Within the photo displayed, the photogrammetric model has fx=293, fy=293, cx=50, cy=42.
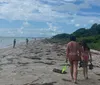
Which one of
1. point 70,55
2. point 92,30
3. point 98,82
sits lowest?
point 98,82

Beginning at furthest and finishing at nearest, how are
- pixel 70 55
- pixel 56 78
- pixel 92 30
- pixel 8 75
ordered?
pixel 92 30
pixel 8 75
pixel 56 78
pixel 70 55

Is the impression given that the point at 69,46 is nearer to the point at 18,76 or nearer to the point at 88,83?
the point at 88,83

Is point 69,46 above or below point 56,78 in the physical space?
above

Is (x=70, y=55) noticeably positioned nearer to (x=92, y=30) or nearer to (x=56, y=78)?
(x=56, y=78)

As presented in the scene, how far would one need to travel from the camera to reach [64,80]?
13.0 metres

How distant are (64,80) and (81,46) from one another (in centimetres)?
170

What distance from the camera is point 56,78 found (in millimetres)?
13406

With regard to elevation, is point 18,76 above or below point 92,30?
below

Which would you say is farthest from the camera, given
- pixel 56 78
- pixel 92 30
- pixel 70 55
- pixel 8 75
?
pixel 92 30

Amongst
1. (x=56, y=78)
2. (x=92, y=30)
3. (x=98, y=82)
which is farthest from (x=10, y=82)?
(x=92, y=30)

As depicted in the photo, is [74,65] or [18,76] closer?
[74,65]

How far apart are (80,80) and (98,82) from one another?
828 millimetres

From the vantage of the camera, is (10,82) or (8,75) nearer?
(10,82)

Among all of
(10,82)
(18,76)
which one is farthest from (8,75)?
(10,82)
